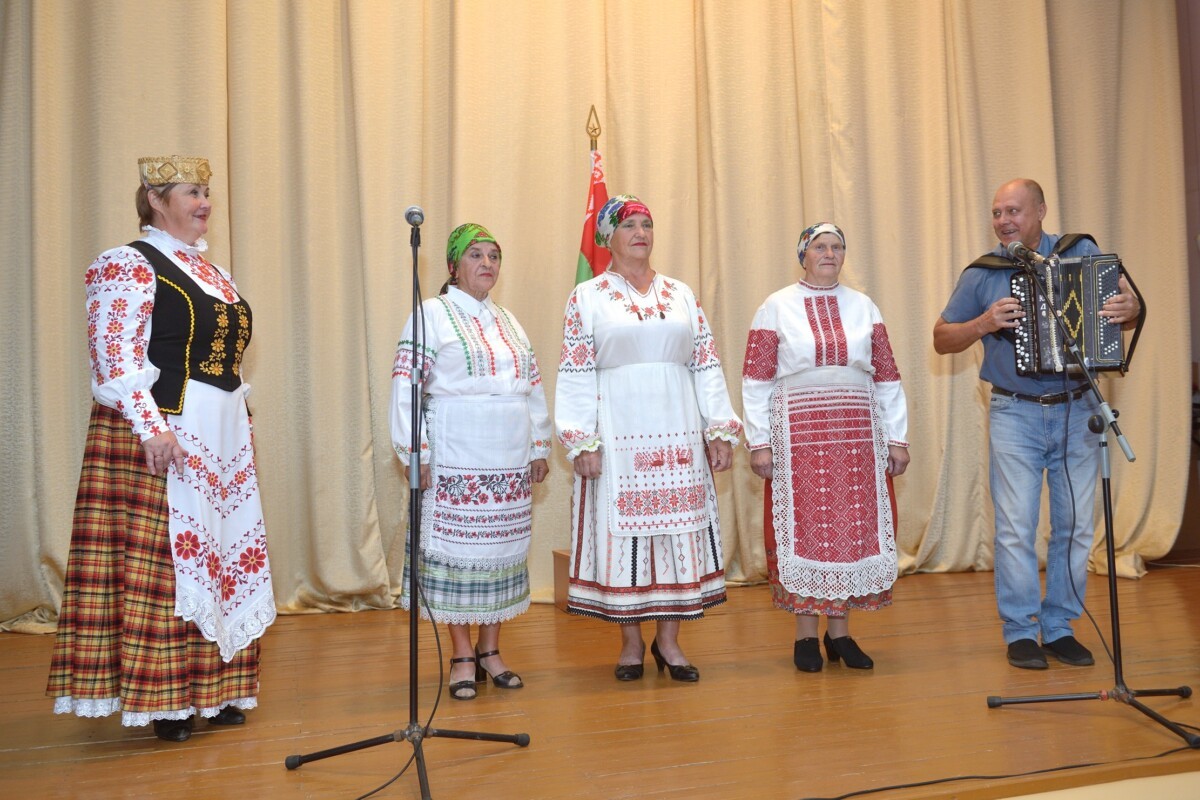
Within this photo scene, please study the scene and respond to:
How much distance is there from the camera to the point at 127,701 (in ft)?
9.80

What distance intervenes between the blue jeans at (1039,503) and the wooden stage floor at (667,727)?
0.72 feet

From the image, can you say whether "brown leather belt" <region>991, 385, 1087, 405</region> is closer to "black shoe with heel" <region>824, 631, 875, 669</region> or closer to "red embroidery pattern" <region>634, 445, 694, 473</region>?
"black shoe with heel" <region>824, 631, 875, 669</region>

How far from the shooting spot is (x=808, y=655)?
3.80 meters

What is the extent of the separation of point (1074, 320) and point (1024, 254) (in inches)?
12.0

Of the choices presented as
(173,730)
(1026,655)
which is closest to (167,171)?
(173,730)

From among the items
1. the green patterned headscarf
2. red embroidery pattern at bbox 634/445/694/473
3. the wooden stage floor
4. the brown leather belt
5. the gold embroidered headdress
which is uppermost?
the gold embroidered headdress

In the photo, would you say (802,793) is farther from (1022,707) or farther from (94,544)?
(94,544)

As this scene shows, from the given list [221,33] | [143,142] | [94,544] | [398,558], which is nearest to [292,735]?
[94,544]

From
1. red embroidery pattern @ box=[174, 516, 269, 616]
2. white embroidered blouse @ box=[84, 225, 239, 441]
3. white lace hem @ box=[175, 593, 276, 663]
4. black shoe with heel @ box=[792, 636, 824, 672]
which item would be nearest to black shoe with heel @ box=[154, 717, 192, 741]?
white lace hem @ box=[175, 593, 276, 663]

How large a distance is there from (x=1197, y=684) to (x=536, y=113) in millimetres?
3924

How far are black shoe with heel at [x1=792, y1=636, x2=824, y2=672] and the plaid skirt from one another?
200cm

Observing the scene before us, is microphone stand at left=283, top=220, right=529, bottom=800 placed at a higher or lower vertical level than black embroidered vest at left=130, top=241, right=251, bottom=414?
lower

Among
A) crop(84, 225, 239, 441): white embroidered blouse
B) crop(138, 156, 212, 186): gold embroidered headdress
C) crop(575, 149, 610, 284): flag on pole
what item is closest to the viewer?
crop(84, 225, 239, 441): white embroidered blouse

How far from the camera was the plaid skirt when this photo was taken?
3.01m
